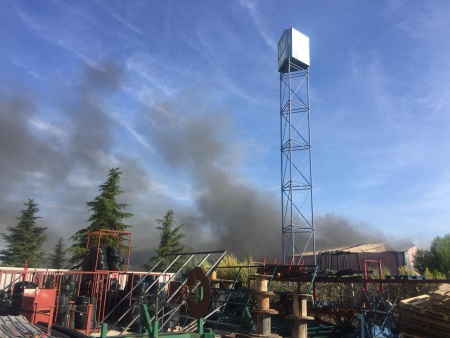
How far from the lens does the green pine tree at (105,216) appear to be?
30.3 metres

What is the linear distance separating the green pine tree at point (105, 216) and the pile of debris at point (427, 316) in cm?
2370

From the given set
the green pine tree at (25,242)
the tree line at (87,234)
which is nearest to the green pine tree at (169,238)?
the tree line at (87,234)

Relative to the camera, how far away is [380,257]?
3803cm

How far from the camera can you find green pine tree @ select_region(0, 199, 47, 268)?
42125mm

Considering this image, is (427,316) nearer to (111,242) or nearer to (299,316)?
(299,316)

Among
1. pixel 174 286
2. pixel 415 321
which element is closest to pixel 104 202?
pixel 174 286

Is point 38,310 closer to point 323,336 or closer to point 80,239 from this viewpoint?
point 323,336

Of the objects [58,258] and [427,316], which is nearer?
[427,316]

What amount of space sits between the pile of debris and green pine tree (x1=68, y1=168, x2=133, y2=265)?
2370cm

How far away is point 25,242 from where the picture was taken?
43.2 m

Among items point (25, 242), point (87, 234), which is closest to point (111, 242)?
point (87, 234)

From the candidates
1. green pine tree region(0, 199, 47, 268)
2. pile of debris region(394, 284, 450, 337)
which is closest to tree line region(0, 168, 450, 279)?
green pine tree region(0, 199, 47, 268)

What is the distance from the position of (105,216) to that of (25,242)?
18.0 metres

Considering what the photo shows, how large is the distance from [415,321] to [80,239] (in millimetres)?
26260
